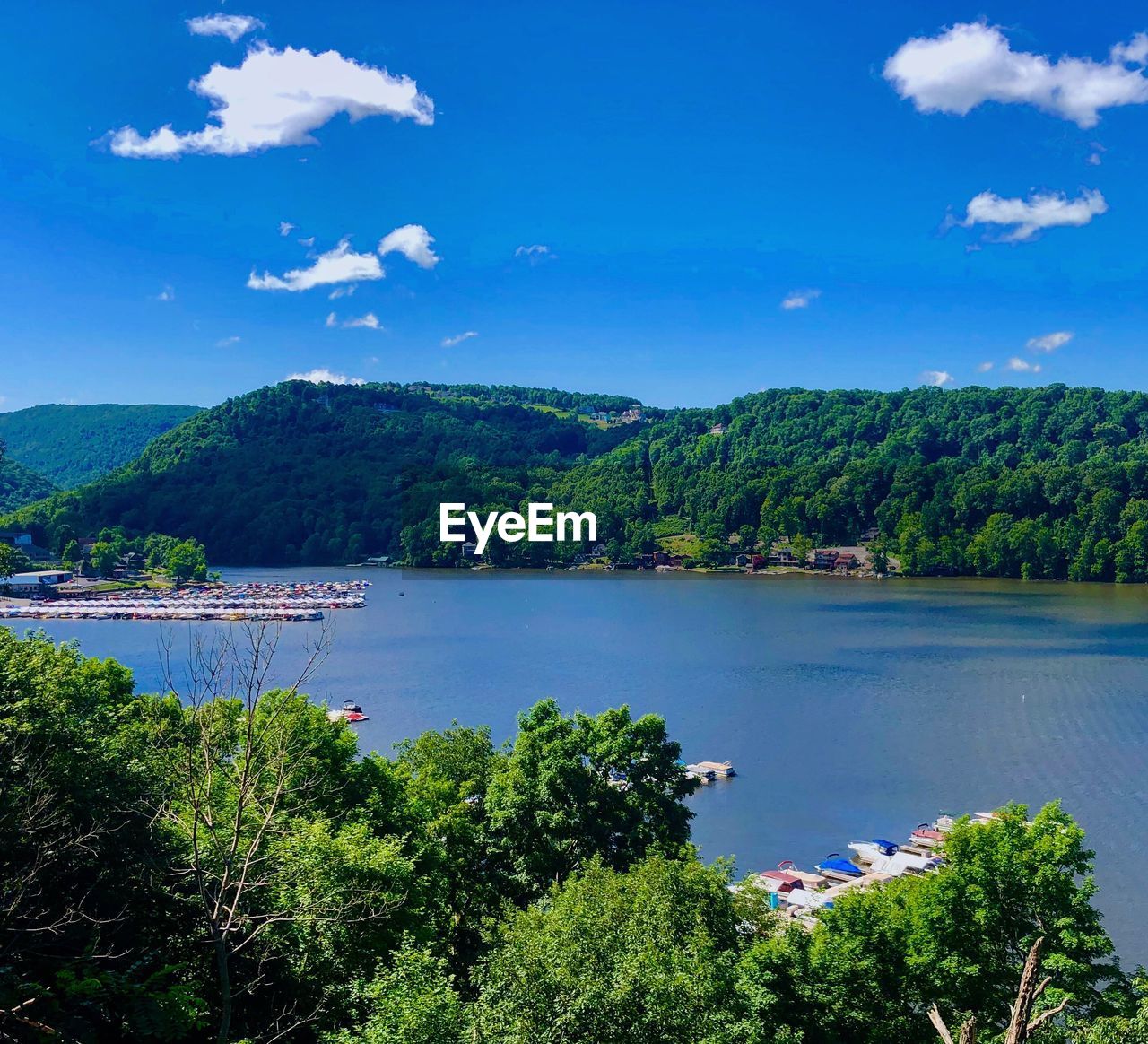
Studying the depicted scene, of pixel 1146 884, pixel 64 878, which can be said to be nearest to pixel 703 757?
pixel 1146 884

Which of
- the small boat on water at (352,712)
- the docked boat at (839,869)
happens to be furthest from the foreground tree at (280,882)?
the small boat on water at (352,712)

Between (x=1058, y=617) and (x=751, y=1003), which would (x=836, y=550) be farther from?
(x=751, y=1003)

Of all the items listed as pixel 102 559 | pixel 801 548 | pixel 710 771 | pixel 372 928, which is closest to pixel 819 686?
pixel 710 771

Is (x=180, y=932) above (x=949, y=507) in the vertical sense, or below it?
below

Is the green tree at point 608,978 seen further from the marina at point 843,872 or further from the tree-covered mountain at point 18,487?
the tree-covered mountain at point 18,487

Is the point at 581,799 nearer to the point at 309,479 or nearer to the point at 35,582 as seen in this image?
the point at 35,582

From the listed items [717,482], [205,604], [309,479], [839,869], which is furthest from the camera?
[309,479]

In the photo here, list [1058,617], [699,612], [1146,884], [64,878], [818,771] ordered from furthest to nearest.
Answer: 1. [699,612]
2. [1058,617]
3. [818,771]
4. [1146,884]
5. [64,878]
